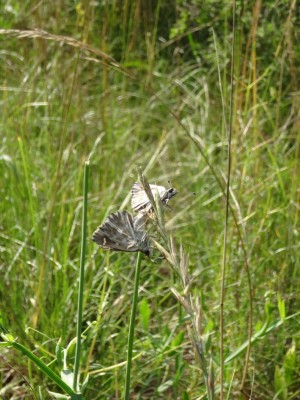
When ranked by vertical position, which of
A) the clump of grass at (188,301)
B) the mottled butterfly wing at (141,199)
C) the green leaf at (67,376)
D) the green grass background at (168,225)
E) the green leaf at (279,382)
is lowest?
the green leaf at (279,382)

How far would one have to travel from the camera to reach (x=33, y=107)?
3.06m

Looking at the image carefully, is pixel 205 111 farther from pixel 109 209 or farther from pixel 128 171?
pixel 109 209

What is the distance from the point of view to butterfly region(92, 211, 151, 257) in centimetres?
93

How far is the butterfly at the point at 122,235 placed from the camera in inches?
36.5

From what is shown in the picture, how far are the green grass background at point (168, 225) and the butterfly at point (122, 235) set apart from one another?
1.23 feet

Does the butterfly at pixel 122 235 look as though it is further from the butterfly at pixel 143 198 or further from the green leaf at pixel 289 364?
the green leaf at pixel 289 364

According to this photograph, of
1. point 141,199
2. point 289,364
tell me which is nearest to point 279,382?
point 289,364

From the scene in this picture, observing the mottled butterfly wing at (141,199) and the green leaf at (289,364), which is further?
the green leaf at (289,364)

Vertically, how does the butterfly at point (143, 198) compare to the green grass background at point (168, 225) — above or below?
above

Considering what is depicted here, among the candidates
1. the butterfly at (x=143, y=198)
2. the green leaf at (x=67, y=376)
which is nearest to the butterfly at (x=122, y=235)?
the butterfly at (x=143, y=198)

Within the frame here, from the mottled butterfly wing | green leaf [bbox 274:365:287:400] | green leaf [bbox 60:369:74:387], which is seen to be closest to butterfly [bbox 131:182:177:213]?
the mottled butterfly wing

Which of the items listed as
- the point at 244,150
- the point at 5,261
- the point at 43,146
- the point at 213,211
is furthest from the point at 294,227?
the point at 43,146

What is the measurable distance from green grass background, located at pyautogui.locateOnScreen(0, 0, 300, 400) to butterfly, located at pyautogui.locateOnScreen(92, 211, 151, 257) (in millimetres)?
374

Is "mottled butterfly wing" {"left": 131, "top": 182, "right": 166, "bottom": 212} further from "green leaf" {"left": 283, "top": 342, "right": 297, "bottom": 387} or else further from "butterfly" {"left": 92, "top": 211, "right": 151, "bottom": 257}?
"green leaf" {"left": 283, "top": 342, "right": 297, "bottom": 387}
